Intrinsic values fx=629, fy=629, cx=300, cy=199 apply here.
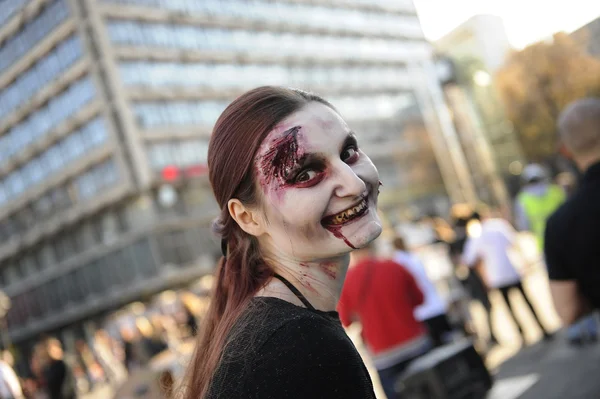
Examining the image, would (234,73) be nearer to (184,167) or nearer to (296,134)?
(184,167)

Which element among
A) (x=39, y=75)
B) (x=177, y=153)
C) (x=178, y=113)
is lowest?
(x=177, y=153)

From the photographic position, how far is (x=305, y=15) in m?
51.8

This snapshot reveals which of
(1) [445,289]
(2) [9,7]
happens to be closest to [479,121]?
(1) [445,289]

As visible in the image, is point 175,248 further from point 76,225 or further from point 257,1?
point 257,1

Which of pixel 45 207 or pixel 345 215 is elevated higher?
pixel 45 207

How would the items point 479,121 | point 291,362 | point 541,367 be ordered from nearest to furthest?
point 291,362 < point 541,367 < point 479,121

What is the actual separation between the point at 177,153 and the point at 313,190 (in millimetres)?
38089

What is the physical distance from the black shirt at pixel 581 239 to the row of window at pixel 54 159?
3663 cm

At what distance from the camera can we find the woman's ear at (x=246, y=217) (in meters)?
1.65

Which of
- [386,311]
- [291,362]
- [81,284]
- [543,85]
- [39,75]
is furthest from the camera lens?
[543,85]

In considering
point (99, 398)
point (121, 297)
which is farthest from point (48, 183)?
point (99, 398)

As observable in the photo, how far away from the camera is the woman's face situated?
1560 millimetres

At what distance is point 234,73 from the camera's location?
43.8 metres

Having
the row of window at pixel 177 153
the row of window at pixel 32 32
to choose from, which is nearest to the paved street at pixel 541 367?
the row of window at pixel 177 153
